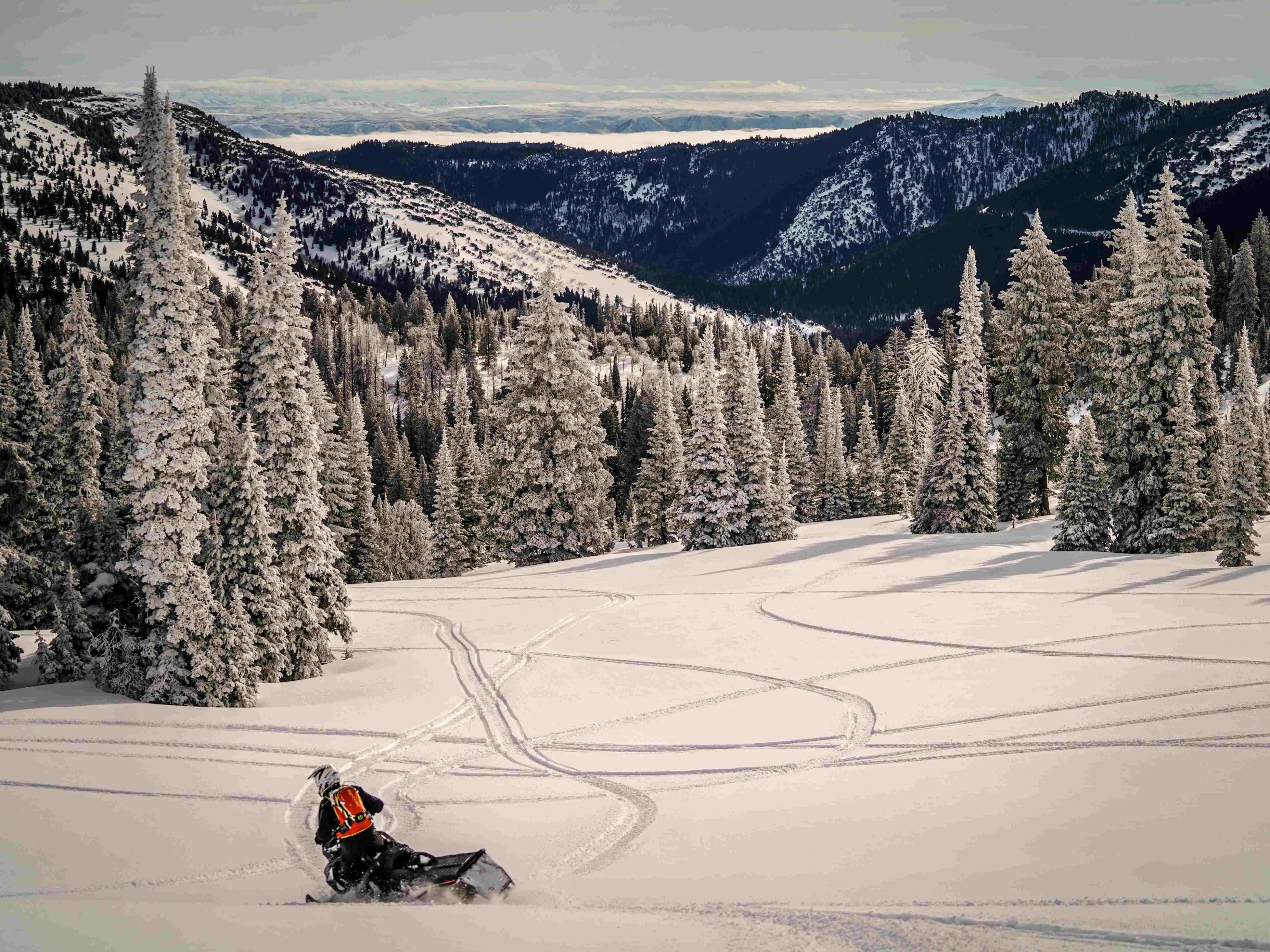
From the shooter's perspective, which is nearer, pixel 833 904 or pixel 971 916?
pixel 971 916

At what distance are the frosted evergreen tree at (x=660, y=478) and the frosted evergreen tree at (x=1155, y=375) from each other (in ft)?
96.9

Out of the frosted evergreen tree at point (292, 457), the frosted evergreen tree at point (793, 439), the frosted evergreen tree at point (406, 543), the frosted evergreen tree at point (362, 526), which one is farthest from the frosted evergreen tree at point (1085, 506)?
the frosted evergreen tree at point (406, 543)

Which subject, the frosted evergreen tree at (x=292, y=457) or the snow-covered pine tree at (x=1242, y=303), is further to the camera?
the snow-covered pine tree at (x=1242, y=303)

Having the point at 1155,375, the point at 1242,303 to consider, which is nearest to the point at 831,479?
the point at 1155,375

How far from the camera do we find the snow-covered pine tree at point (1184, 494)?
34250 millimetres

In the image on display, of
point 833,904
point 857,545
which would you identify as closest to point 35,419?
point 857,545

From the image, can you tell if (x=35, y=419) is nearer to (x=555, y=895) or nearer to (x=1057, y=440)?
(x=555, y=895)

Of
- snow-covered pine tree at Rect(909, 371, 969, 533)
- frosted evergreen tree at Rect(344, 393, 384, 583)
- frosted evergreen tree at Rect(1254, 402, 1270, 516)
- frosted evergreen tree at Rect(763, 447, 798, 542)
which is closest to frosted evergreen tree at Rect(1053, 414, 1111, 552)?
snow-covered pine tree at Rect(909, 371, 969, 533)

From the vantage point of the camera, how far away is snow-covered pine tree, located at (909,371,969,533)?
43.4m

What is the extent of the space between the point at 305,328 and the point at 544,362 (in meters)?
19.9

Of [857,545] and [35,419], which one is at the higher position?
[35,419]

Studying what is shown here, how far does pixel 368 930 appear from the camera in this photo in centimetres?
891

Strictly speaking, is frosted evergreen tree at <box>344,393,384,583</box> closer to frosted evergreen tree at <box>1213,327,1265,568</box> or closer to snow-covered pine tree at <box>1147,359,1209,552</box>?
snow-covered pine tree at <box>1147,359,1209,552</box>

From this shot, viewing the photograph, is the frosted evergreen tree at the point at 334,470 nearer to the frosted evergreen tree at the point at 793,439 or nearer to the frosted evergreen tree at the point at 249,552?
the frosted evergreen tree at the point at 249,552
